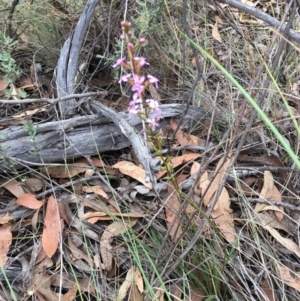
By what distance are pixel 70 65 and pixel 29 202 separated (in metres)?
0.57

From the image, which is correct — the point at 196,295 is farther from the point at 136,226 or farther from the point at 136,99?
the point at 136,99

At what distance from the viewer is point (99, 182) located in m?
1.71

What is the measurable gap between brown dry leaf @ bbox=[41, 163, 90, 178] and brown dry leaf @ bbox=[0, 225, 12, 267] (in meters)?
0.24

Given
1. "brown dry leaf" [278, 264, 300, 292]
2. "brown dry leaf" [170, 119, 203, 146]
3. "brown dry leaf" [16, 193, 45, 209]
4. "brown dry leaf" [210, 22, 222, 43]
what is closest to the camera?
"brown dry leaf" [278, 264, 300, 292]

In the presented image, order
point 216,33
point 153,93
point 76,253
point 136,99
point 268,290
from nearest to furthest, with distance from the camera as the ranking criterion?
point 136,99, point 268,290, point 76,253, point 153,93, point 216,33

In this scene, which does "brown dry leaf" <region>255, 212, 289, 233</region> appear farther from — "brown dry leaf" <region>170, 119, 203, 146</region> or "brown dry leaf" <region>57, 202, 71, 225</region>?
"brown dry leaf" <region>57, 202, 71, 225</region>

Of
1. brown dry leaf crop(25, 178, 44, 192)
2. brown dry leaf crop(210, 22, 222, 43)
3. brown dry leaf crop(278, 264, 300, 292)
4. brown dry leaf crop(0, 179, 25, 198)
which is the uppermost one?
brown dry leaf crop(210, 22, 222, 43)

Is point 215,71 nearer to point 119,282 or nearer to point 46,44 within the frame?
point 46,44

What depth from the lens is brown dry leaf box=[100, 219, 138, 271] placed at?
152 centimetres

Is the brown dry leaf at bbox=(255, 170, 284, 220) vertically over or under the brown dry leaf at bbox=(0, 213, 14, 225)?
Answer: over

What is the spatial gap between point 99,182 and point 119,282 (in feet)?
1.25

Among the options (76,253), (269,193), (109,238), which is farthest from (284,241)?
(76,253)

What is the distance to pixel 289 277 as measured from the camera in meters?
1.44

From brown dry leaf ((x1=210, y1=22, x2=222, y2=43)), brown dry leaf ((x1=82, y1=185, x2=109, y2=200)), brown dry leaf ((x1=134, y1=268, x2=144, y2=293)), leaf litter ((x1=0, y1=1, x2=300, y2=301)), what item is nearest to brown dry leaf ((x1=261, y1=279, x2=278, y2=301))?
leaf litter ((x1=0, y1=1, x2=300, y2=301))
